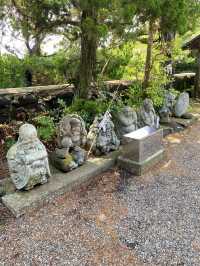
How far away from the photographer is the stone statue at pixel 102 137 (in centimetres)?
493

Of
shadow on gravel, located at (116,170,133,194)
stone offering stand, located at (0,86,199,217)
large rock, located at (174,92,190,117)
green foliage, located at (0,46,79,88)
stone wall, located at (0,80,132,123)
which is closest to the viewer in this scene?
stone offering stand, located at (0,86,199,217)

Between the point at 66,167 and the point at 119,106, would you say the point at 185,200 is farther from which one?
the point at 119,106

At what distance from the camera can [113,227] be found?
3.32 metres

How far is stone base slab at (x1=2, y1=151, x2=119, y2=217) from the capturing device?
11.5 feet

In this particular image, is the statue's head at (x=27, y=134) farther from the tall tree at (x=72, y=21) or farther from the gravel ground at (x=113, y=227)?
the tall tree at (x=72, y=21)

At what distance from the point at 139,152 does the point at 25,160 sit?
1.85 m

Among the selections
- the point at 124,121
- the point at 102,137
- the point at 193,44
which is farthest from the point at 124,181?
the point at 193,44

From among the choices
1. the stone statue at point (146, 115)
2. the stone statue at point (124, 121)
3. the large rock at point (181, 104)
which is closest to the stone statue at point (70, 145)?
the stone statue at point (124, 121)

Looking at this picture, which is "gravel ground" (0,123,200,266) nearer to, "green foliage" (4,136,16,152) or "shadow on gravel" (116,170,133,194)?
"shadow on gravel" (116,170,133,194)

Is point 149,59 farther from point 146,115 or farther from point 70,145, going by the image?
point 70,145

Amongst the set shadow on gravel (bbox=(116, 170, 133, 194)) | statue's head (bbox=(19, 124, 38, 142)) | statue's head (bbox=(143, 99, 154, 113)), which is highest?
statue's head (bbox=(143, 99, 154, 113))

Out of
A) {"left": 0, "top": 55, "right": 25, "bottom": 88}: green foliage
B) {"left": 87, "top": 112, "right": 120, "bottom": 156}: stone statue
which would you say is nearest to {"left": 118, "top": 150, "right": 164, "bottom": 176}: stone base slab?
{"left": 87, "top": 112, "right": 120, "bottom": 156}: stone statue

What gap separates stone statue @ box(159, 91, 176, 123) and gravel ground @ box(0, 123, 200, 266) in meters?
2.72

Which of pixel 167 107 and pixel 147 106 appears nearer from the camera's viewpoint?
pixel 147 106
